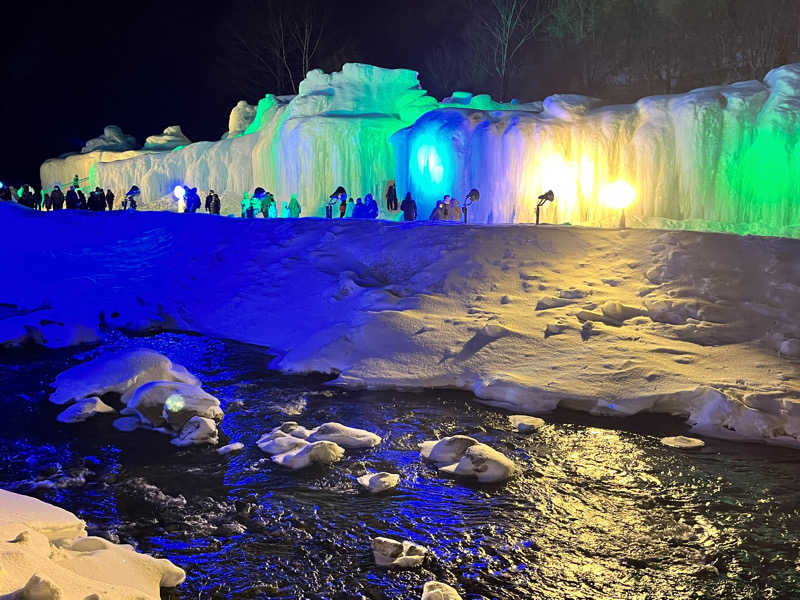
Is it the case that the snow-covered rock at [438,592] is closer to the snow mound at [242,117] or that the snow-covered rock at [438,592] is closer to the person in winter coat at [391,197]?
the person in winter coat at [391,197]

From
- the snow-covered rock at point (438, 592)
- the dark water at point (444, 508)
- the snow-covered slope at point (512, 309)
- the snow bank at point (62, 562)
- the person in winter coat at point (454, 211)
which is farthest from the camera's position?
the person in winter coat at point (454, 211)

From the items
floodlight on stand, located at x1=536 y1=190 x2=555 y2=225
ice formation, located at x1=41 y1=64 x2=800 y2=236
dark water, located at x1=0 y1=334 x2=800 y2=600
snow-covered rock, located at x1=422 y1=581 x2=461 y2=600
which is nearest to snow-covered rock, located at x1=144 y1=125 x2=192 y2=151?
ice formation, located at x1=41 y1=64 x2=800 y2=236

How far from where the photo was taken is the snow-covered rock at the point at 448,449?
902cm

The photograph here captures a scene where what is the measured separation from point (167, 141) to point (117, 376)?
3288 cm

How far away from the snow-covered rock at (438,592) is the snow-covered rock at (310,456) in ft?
10.3

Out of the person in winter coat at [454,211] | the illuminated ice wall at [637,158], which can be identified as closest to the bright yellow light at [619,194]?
the illuminated ice wall at [637,158]

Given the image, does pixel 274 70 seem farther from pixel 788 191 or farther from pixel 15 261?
pixel 788 191

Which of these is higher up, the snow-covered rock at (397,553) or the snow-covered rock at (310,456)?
the snow-covered rock at (310,456)

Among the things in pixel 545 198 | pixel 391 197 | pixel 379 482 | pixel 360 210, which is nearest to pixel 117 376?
pixel 379 482

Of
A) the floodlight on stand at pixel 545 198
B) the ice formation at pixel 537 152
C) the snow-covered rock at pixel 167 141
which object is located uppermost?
the snow-covered rock at pixel 167 141

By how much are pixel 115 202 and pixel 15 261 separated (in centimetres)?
1267

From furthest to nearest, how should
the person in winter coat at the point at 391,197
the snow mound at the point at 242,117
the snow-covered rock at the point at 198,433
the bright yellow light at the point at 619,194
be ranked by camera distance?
the snow mound at the point at 242,117 < the person in winter coat at the point at 391,197 < the bright yellow light at the point at 619,194 < the snow-covered rock at the point at 198,433

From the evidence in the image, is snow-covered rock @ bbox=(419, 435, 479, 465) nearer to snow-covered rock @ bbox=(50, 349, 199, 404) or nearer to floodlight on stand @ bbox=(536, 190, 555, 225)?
snow-covered rock @ bbox=(50, 349, 199, 404)

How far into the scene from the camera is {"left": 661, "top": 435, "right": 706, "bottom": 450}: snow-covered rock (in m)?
9.43
